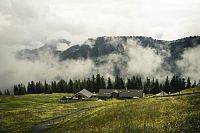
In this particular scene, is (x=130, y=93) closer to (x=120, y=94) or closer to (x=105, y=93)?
(x=120, y=94)

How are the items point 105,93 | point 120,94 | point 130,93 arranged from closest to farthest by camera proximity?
point 120,94, point 130,93, point 105,93

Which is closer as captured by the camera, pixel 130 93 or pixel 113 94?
pixel 130 93

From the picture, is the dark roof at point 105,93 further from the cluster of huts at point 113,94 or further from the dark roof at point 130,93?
the dark roof at point 130,93

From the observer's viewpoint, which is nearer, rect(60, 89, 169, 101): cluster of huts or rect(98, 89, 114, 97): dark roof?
rect(60, 89, 169, 101): cluster of huts

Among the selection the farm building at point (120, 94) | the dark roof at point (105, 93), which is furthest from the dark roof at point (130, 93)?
the dark roof at point (105, 93)

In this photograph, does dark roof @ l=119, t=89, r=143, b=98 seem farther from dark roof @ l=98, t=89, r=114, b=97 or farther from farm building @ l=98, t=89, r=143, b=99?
dark roof @ l=98, t=89, r=114, b=97

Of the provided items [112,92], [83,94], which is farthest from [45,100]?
[112,92]

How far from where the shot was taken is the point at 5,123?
249ft

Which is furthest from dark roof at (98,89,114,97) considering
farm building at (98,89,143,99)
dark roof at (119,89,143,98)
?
dark roof at (119,89,143,98)

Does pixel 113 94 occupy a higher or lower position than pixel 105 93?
lower

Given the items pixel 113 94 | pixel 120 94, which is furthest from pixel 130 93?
pixel 113 94

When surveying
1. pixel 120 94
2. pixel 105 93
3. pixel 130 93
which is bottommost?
pixel 120 94

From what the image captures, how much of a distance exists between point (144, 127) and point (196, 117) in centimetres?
582

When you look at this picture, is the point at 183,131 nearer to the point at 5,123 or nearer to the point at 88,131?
the point at 88,131
